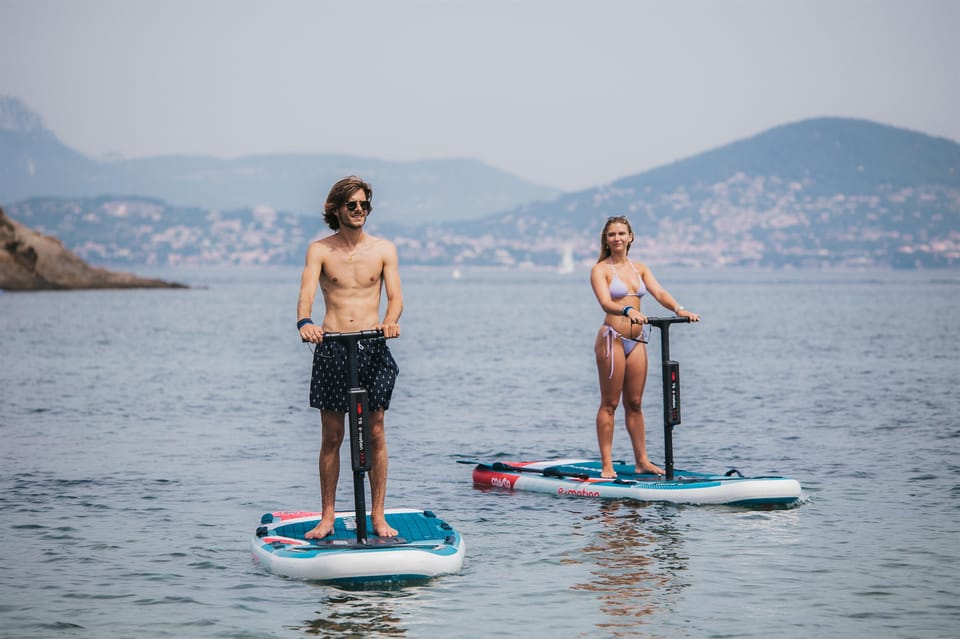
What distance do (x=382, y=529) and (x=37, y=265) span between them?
133 meters

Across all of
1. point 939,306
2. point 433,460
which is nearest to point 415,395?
point 433,460

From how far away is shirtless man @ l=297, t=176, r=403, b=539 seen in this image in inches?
392

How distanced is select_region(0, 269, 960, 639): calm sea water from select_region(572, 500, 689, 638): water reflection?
34mm

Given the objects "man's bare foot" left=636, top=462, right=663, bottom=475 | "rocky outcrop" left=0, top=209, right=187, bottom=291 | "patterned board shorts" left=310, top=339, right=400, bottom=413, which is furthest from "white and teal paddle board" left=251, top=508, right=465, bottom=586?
"rocky outcrop" left=0, top=209, right=187, bottom=291

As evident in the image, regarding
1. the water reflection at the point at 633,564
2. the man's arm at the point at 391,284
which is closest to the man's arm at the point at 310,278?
the man's arm at the point at 391,284

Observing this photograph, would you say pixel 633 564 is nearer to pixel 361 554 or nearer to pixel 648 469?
pixel 361 554

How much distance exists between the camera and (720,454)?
18.1 meters

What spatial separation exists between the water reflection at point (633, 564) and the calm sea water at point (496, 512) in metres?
0.03

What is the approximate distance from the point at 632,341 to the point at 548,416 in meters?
10.8

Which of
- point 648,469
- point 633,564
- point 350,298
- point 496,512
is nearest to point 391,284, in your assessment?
point 350,298

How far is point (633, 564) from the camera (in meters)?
10.8

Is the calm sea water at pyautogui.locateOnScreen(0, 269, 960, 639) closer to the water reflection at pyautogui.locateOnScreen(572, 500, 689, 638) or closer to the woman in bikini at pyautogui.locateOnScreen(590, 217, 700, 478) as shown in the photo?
the water reflection at pyautogui.locateOnScreen(572, 500, 689, 638)

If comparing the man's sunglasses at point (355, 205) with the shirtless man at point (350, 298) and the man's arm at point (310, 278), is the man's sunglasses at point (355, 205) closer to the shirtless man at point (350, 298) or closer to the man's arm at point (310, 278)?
the shirtless man at point (350, 298)

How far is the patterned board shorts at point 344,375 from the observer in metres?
9.93
